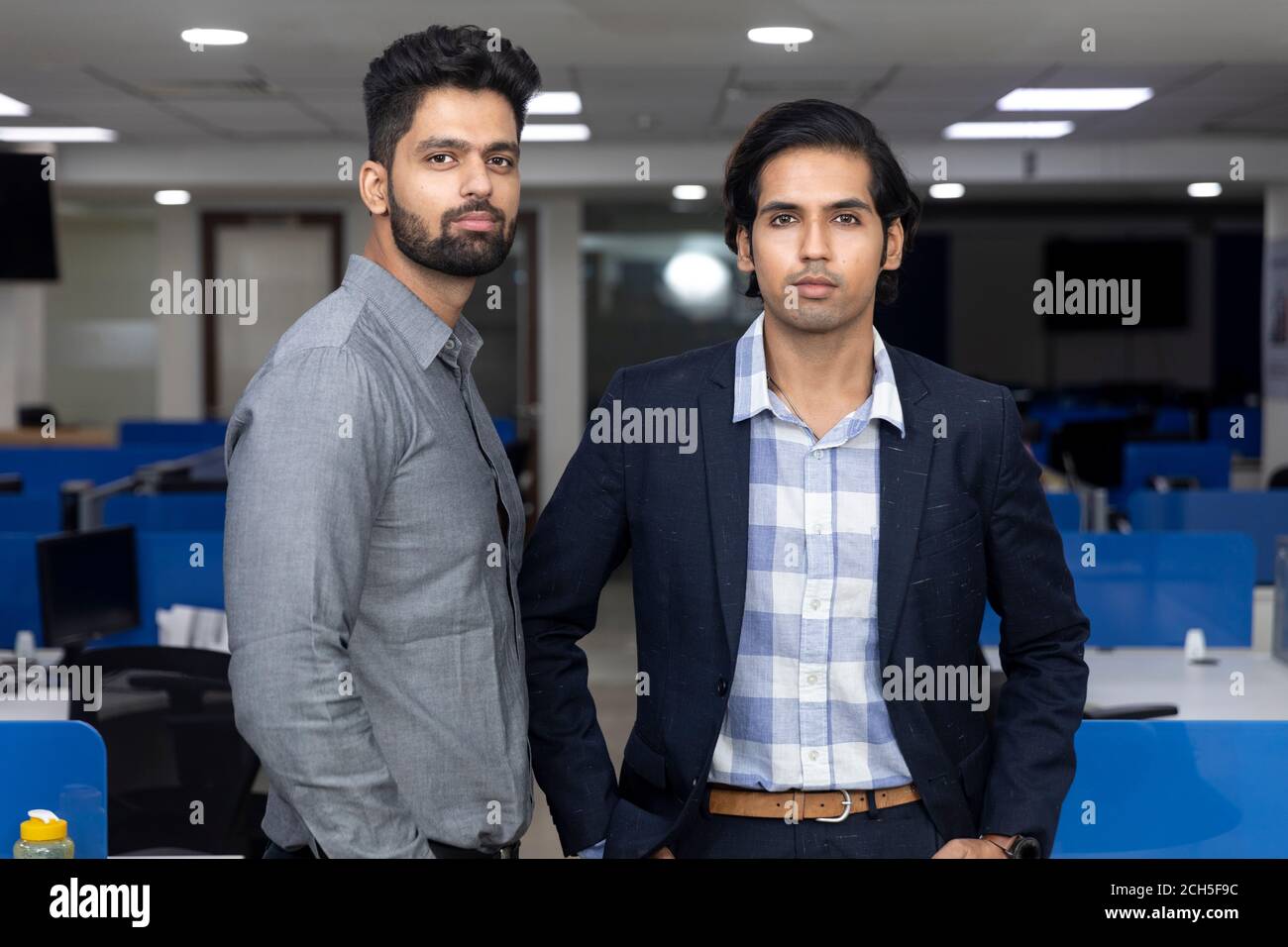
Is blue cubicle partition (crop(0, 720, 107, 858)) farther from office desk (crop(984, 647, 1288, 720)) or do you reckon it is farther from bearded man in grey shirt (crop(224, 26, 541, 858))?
office desk (crop(984, 647, 1288, 720))

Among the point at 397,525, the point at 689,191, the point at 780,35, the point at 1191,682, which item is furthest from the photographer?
the point at 689,191

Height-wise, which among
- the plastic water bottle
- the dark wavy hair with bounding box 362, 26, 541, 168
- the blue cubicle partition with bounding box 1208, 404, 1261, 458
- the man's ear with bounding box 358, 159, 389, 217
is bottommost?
the plastic water bottle

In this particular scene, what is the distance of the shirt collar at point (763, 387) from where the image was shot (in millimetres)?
1513

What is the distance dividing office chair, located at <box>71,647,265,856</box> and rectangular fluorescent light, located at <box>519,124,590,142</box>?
4.87 meters

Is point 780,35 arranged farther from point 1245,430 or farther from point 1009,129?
point 1245,430

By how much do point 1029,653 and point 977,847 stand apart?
228 mm

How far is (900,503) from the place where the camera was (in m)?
1.48

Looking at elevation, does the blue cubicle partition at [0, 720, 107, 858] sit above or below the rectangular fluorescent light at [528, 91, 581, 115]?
below

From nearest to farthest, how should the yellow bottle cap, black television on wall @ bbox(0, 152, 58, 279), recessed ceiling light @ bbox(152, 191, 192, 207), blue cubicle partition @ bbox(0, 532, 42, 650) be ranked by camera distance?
the yellow bottle cap
blue cubicle partition @ bbox(0, 532, 42, 650)
black television on wall @ bbox(0, 152, 58, 279)
recessed ceiling light @ bbox(152, 191, 192, 207)

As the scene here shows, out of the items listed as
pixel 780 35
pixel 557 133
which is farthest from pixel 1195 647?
pixel 557 133

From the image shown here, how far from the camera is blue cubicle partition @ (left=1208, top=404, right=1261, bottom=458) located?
10812 millimetres

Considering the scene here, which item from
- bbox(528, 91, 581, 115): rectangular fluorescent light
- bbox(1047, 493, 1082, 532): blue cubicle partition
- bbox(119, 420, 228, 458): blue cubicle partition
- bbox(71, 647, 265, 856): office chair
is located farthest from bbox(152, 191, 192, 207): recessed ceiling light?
bbox(71, 647, 265, 856): office chair

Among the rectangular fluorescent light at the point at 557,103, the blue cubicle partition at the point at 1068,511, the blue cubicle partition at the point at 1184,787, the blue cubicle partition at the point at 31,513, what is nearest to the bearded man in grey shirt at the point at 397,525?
the blue cubicle partition at the point at 1184,787

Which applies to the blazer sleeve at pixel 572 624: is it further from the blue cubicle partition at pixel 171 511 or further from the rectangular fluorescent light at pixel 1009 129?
the rectangular fluorescent light at pixel 1009 129
